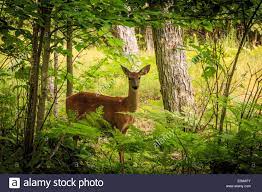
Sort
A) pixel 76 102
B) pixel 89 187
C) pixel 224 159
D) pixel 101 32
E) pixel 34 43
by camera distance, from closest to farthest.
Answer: pixel 89 187 → pixel 224 159 → pixel 34 43 → pixel 101 32 → pixel 76 102

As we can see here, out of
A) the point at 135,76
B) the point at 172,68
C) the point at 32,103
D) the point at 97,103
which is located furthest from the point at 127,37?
the point at 32,103

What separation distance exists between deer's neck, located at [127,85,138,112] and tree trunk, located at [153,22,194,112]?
41 centimetres

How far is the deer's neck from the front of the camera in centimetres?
667

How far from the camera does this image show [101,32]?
4.00m

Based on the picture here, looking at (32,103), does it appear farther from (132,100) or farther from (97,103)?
(97,103)

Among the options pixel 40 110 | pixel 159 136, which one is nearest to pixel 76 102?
pixel 40 110

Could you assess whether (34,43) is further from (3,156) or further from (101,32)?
(3,156)

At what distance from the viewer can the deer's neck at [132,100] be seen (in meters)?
6.67

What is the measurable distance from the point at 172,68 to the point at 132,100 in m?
0.69

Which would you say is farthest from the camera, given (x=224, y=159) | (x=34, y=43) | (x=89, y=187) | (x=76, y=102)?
(x=76, y=102)

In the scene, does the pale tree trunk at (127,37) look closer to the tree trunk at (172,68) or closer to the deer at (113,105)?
the deer at (113,105)

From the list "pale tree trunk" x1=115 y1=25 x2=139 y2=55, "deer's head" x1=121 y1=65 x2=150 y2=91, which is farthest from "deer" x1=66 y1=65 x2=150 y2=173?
"pale tree trunk" x1=115 y1=25 x2=139 y2=55

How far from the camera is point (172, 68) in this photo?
22.0 feet

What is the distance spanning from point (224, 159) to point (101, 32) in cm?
140
